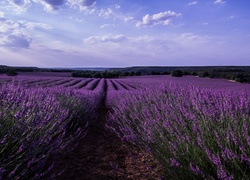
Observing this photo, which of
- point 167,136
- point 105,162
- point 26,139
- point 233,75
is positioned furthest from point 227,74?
point 26,139

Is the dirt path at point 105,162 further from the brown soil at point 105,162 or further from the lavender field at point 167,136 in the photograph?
the lavender field at point 167,136

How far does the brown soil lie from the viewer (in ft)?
8.53

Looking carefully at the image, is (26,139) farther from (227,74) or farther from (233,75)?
(227,74)

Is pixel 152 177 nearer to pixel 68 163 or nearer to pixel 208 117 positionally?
pixel 208 117

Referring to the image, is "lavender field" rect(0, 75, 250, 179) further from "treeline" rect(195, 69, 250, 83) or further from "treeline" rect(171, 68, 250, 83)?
"treeline" rect(171, 68, 250, 83)

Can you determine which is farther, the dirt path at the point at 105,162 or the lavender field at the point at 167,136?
the dirt path at the point at 105,162

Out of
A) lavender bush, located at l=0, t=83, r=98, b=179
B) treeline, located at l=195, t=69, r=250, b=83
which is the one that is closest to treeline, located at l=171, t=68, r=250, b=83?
treeline, located at l=195, t=69, r=250, b=83

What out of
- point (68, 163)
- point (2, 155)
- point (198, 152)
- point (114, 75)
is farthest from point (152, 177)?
point (114, 75)

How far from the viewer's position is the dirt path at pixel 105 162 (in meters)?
2.60

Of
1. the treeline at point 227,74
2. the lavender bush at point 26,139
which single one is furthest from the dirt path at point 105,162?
the treeline at point 227,74

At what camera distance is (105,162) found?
9.92 ft

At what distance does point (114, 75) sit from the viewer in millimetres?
32188

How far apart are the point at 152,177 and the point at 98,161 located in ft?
2.74

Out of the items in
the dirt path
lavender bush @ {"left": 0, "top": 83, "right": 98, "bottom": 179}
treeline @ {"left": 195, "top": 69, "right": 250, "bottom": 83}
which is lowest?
the dirt path
